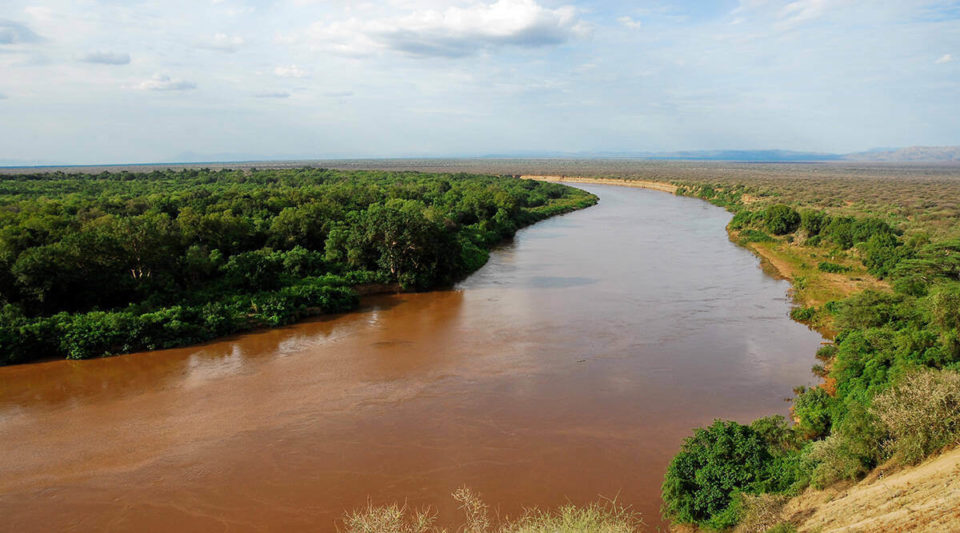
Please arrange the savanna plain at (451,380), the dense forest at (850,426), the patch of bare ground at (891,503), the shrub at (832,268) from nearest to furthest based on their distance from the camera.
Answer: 1. the patch of bare ground at (891,503)
2. the dense forest at (850,426)
3. the savanna plain at (451,380)
4. the shrub at (832,268)

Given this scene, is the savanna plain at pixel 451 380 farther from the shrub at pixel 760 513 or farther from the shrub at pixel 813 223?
the shrub at pixel 813 223

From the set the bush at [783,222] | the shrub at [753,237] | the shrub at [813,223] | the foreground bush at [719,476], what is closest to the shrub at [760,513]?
the foreground bush at [719,476]

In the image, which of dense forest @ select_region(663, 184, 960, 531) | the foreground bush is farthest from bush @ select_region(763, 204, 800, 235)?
the foreground bush

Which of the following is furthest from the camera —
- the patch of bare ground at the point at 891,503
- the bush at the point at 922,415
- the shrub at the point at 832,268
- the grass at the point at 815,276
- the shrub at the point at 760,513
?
the shrub at the point at 832,268

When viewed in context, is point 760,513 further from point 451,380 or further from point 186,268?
point 186,268

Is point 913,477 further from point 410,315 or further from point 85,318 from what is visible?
point 85,318

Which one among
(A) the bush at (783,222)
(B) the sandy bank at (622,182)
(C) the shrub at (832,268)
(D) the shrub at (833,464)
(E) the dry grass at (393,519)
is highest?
(B) the sandy bank at (622,182)
